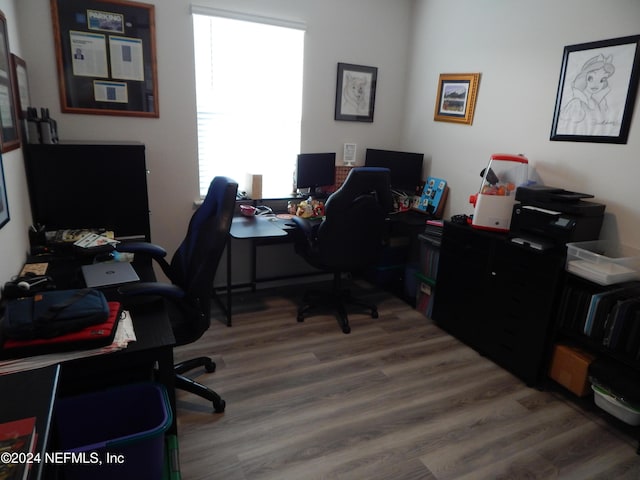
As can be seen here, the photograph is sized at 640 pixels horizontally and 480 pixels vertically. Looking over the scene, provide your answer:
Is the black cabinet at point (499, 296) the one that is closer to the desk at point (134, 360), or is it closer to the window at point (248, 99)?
the window at point (248, 99)

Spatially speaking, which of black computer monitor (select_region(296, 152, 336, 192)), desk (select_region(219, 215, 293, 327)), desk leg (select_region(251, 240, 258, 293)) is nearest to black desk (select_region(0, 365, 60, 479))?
desk (select_region(219, 215, 293, 327))

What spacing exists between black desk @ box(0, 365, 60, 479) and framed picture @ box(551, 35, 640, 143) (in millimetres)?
2878

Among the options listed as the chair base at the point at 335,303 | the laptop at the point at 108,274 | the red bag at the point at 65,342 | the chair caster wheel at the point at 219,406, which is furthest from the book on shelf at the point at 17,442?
the chair base at the point at 335,303

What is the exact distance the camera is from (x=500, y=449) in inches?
79.3

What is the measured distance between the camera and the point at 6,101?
1.93m

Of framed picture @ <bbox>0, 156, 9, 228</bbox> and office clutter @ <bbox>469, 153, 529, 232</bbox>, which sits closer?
framed picture @ <bbox>0, 156, 9, 228</bbox>

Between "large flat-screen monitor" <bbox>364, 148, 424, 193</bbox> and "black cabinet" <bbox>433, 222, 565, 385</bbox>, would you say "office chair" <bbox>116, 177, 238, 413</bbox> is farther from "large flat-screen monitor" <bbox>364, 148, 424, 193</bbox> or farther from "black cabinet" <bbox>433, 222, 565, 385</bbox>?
"large flat-screen monitor" <bbox>364, 148, 424, 193</bbox>

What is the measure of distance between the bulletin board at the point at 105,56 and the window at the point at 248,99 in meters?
0.39

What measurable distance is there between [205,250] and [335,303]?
1.59m

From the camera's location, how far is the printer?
2.30 metres

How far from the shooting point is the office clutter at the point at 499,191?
2.74m

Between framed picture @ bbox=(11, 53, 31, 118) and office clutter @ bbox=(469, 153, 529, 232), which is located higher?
framed picture @ bbox=(11, 53, 31, 118)

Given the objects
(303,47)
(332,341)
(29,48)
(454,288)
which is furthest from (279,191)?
(29,48)

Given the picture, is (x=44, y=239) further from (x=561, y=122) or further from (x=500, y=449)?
(x=561, y=122)
